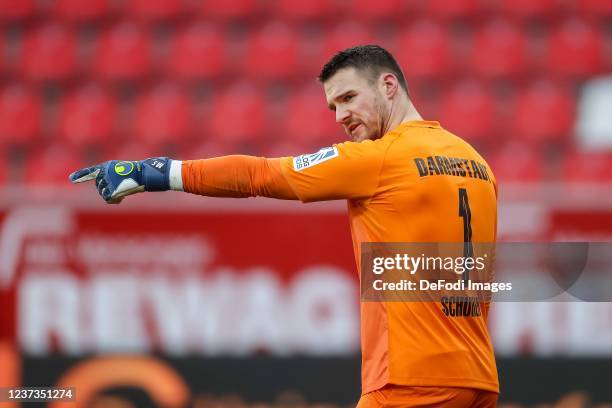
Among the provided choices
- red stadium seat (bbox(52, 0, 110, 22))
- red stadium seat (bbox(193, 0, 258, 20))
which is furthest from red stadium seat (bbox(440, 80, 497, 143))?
red stadium seat (bbox(52, 0, 110, 22))

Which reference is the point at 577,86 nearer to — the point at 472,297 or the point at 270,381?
the point at 270,381

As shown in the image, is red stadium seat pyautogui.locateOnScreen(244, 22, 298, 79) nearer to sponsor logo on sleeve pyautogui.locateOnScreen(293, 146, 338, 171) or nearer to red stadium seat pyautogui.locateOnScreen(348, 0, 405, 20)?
red stadium seat pyautogui.locateOnScreen(348, 0, 405, 20)

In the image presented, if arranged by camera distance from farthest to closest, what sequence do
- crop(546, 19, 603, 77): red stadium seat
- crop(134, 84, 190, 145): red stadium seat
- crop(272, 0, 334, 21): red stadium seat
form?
crop(272, 0, 334, 21): red stadium seat
crop(546, 19, 603, 77): red stadium seat
crop(134, 84, 190, 145): red stadium seat

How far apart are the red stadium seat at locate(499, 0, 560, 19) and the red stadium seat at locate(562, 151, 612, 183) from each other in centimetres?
141

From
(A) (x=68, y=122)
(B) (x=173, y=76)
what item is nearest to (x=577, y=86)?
(B) (x=173, y=76)

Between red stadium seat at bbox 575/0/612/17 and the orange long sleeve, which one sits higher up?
red stadium seat at bbox 575/0/612/17

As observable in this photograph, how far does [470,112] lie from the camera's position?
748 centimetres

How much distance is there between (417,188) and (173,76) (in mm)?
5332

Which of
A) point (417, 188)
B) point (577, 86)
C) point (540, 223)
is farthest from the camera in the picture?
point (577, 86)

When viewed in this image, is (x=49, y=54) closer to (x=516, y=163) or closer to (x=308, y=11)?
(x=308, y=11)

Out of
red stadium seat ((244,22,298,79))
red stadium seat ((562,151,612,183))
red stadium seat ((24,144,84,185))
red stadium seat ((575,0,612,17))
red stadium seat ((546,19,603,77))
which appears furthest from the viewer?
red stadium seat ((575,0,612,17))

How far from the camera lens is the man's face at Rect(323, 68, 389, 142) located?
3.09 metres

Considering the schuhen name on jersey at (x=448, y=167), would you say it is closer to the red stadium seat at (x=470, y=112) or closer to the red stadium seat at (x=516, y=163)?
the red stadium seat at (x=516, y=163)

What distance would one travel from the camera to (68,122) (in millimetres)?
7672
